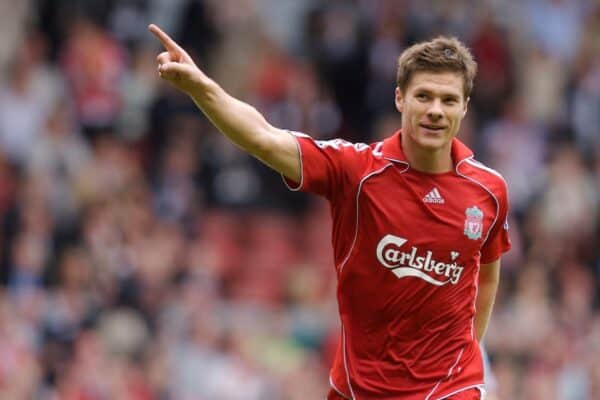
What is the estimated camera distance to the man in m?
5.99

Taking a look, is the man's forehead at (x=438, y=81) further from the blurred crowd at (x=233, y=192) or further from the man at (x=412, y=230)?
the blurred crowd at (x=233, y=192)

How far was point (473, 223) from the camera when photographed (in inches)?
244

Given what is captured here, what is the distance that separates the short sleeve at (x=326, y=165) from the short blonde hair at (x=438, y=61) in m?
0.36

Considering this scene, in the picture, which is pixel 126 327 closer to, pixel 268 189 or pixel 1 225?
pixel 1 225

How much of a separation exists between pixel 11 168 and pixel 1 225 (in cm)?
89

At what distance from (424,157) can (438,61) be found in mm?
416

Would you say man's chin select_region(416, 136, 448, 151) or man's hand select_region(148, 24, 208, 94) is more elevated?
man's hand select_region(148, 24, 208, 94)

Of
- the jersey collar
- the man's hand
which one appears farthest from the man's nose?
the man's hand

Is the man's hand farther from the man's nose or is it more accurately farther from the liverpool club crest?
the liverpool club crest

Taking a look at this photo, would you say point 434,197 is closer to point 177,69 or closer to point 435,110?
point 435,110

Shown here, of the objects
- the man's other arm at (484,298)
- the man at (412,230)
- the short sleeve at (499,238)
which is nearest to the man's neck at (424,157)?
the man at (412,230)

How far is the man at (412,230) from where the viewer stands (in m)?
5.99

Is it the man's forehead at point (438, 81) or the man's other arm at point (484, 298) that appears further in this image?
the man's other arm at point (484, 298)

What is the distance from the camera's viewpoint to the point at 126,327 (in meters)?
11.7
